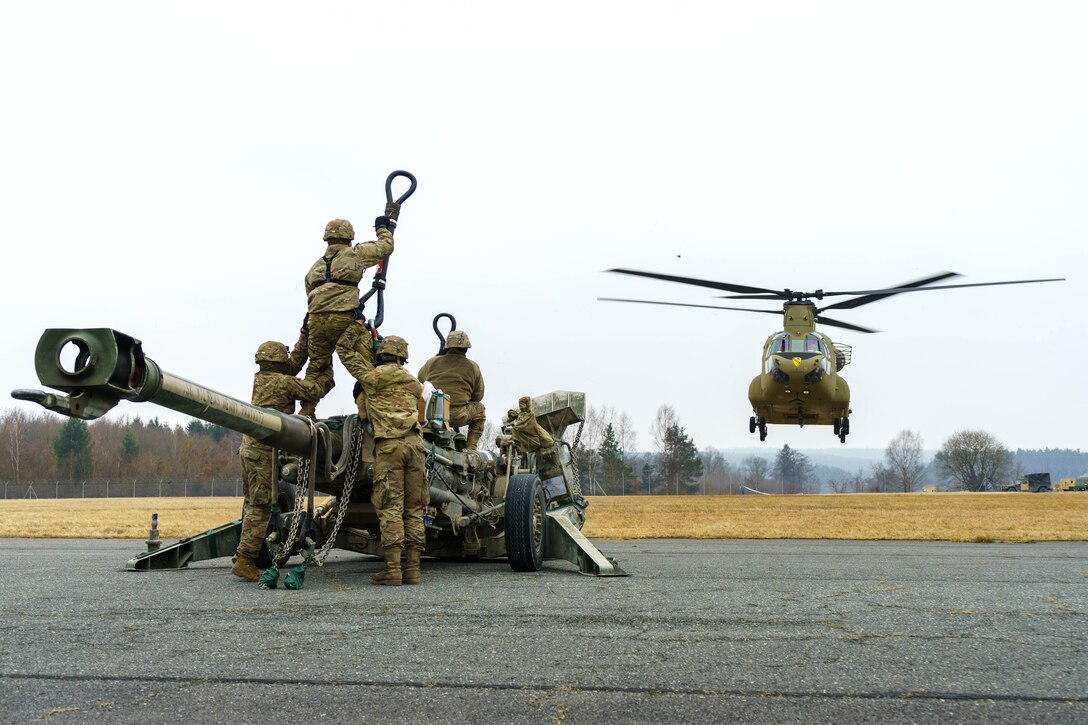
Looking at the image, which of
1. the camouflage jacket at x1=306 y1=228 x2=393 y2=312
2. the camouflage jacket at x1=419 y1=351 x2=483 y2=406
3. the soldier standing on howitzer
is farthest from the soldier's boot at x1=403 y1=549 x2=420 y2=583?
the camouflage jacket at x1=419 y1=351 x2=483 y2=406

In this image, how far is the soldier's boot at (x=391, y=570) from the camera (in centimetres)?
878

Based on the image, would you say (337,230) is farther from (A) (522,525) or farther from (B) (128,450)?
(B) (128,450)

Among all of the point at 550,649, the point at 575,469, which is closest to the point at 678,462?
the point at 575,469

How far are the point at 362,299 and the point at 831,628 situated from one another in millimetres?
5896

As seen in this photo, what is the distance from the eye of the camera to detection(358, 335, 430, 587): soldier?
8.98 m

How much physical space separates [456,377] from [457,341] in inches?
17.3

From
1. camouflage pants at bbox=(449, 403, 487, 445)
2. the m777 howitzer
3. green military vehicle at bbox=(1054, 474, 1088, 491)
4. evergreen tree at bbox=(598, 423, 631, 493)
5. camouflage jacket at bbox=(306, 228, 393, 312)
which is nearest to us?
the m777 howitzer

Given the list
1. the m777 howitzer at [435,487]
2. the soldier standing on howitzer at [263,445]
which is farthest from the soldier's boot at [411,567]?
the soldier standing on howitzer at [263,445]

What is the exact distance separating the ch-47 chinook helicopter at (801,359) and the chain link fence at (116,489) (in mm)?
50354

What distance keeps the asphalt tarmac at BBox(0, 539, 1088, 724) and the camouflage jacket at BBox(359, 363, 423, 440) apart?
1388mm

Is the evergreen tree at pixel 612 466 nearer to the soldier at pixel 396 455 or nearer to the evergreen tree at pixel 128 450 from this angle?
the evergreen tree at pixel 128 450

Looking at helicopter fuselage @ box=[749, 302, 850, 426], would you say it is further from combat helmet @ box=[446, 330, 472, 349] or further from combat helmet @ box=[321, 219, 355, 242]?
combat helmet @ box=[321, 219, 355, 242]

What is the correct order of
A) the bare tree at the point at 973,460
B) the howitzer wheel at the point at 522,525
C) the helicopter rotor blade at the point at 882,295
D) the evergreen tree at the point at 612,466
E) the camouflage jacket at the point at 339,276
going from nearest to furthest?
the camouflage jacket at the point at 339,276 < the howitzer wheel at the point at 522,525 < the helicopter rotor blade at the point at 882,295 < the evergreen tree at the point at 612,466 < the bare tree at the point at 973,460

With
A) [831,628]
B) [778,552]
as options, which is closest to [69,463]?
[778,552]
